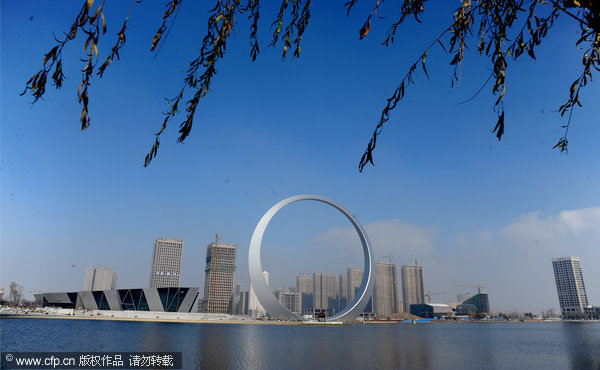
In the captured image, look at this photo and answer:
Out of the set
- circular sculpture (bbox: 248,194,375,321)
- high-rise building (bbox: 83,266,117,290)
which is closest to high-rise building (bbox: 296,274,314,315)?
high-rise building (bbox: 83,266,117,290)

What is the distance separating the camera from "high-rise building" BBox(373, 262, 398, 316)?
12550 cm

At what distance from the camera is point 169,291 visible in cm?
6406

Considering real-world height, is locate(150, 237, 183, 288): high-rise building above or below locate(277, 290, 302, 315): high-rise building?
above

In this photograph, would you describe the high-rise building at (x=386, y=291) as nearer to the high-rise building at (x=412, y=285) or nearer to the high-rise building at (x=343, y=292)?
the high-rise building at (x=343, y=292)

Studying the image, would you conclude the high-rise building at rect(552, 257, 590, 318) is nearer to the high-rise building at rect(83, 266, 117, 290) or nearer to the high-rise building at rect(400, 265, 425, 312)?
the high-rise building at rect(400, 265, 425, 312)

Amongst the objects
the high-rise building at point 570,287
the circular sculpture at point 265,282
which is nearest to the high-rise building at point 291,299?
the high-rise building at point 570,287

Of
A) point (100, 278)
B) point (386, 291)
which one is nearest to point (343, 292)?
point (386, 291)

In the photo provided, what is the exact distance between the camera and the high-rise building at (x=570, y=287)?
128875mm

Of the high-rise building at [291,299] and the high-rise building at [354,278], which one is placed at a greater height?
the high-rise building at [354,278]

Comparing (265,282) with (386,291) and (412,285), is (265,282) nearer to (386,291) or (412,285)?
(386,291)

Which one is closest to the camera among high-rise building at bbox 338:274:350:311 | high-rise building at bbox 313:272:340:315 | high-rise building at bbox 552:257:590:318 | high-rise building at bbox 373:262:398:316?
high-rise building at bbox 373:262:398:316

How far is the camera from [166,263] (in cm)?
12169

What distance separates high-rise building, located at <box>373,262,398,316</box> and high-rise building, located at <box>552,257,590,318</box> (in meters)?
58.9

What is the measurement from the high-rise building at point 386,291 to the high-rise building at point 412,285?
16187 millimetres
